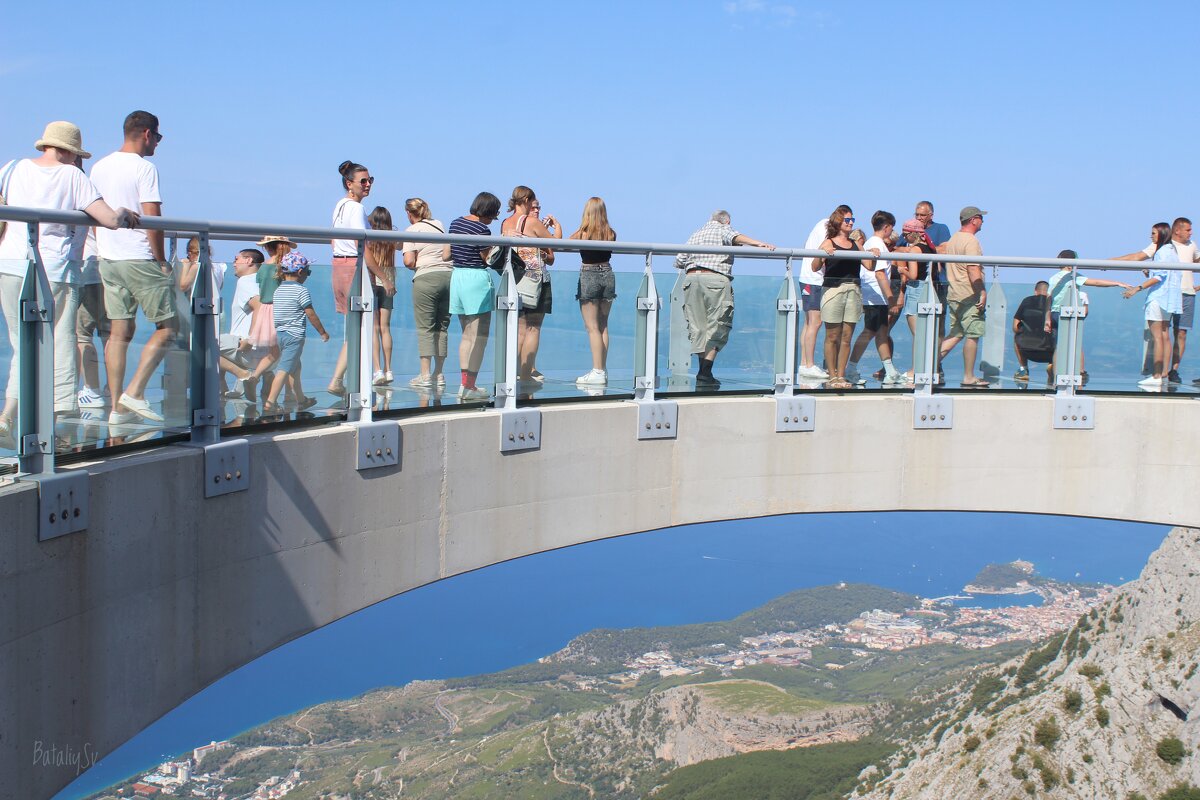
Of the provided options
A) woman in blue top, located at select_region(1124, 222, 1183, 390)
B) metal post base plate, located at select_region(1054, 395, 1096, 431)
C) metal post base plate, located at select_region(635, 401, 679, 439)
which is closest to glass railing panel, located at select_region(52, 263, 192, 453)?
metal post base plate, located at select_region(635, 401, 679, 439)

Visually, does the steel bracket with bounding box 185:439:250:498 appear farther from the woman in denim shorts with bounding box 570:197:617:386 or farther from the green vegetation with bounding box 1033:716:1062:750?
the green vegetation with bounding box 1033:716:1062:750

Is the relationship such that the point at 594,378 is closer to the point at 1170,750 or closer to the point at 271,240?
the point at 271,240

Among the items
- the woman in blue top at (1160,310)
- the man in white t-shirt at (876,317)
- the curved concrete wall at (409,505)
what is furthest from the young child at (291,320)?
the woman in blue top at (1160,310)

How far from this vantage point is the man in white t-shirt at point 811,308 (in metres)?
11.2

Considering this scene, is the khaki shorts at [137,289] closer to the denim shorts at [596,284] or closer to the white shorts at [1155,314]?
the denim shorts at [596,284]

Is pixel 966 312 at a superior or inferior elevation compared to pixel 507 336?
superior

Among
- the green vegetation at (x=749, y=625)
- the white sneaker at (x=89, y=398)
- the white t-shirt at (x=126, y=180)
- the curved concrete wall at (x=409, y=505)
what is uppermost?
the white t-shirt at (x=126, y=180)

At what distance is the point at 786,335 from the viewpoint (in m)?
11.1

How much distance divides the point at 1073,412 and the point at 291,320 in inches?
324

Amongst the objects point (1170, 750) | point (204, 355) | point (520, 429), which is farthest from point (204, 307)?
point (1170, 750)

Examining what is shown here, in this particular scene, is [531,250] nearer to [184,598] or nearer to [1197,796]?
[184,598]

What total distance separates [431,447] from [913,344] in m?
5.42

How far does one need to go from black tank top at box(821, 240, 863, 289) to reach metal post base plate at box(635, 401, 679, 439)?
212 centimetres

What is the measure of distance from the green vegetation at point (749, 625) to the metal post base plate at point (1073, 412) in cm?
9999
